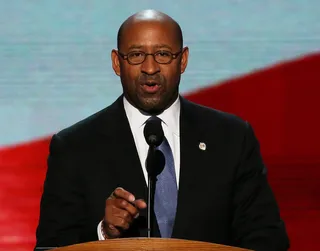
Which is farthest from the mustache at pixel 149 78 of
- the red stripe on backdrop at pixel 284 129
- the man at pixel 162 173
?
the red stripe on backdrop at pixel 284 129

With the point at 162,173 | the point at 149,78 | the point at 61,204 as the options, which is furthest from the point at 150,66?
the point at 61,204

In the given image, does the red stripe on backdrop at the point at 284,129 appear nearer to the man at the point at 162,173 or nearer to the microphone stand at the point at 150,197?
the man at the point at 162,173

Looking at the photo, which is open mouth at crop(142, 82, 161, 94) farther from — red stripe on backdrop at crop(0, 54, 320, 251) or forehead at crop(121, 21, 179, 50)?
red stripe on backdrop at crop(0, 54, 320, 251)

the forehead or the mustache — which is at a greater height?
the forehead

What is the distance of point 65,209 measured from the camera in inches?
84.4

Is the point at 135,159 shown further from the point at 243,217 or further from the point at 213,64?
the point at 213,64

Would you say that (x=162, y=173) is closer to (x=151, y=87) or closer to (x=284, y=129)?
(x=151, y=87)

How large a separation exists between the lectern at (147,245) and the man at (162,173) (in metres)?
0.40

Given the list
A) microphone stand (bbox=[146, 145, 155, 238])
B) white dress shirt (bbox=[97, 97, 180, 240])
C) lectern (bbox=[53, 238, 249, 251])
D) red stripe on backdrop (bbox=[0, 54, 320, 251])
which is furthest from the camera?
red stripe on backdrop (bbox=[0, 54, 320, 251])

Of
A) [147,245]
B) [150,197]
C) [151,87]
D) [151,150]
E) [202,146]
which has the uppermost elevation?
[151,87]

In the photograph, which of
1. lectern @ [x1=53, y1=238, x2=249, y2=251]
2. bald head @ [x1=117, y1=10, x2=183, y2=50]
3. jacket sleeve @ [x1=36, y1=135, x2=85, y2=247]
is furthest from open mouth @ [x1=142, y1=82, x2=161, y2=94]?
lectern @ [x1=53, y1=238, x2=249, y2=251]

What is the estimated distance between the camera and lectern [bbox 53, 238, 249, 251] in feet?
5.46

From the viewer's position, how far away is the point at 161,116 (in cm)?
226

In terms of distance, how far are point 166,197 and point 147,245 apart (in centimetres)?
52
